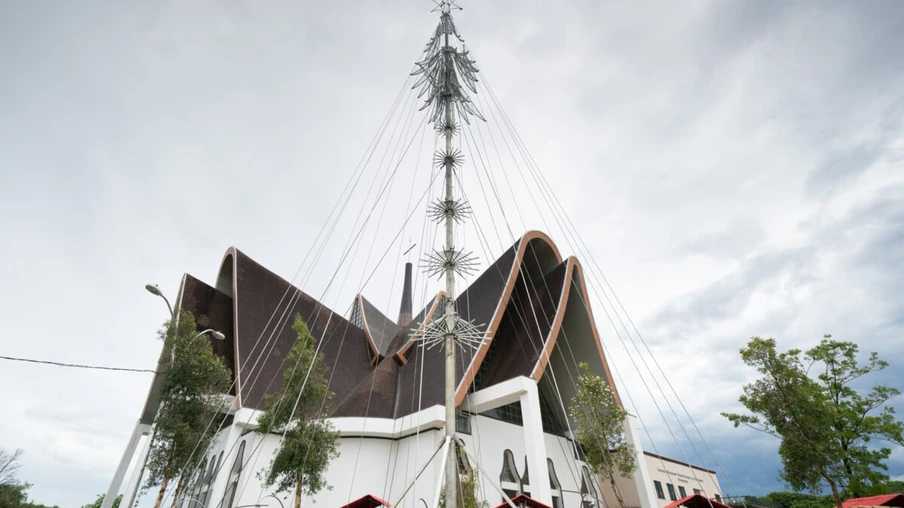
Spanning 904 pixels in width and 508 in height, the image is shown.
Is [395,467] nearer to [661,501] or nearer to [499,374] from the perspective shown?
[499,374]

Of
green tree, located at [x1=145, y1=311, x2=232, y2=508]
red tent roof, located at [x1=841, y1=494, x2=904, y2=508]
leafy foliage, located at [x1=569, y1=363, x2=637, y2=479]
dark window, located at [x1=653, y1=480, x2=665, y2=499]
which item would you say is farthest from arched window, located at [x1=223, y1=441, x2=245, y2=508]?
dark window, located at [x1=653, y1=480, x2=665, y2=499]

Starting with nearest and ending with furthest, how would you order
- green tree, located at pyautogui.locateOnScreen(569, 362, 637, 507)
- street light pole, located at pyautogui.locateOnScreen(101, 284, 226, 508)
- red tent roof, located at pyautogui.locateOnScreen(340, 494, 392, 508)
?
1. street light pole, located at pyautogui.locateOnScreen(101, 284, 226, 508)
2. red tent roof, located at pyautogui.locateOnScreen(340, 494, 392, 508)
3. green tree, located at pyautogui.locateOnScreen(569, 362, 637, 507)

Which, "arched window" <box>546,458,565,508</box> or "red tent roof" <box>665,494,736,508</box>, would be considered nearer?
"red tent roof" <box>665,494,736,508</box>

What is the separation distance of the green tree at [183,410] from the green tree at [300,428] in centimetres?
246

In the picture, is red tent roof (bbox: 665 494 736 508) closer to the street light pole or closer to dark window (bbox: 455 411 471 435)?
dark window (bbox: 455 411 471 435)

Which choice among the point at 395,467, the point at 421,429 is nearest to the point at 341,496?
the point at 395,467

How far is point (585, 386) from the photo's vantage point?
64.7ft

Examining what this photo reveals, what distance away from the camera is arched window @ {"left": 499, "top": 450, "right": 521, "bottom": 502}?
21.9m

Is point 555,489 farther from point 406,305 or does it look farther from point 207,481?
point 406,305

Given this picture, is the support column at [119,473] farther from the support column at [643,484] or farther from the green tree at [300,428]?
the support column at [643,484]

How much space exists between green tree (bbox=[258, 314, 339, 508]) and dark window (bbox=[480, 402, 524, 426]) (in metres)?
10.7

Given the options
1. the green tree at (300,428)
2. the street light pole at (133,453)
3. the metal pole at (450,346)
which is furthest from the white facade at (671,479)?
the street light pole at (133,453)

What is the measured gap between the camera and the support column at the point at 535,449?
17641 mm

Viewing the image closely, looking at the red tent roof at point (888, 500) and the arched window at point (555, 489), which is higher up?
the arched window at point (555, 489)
